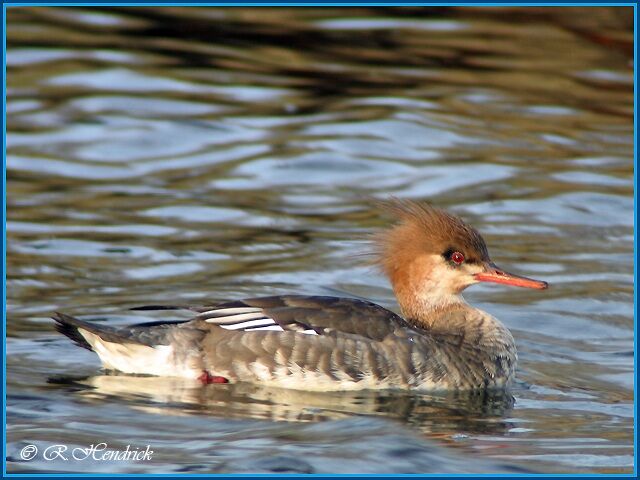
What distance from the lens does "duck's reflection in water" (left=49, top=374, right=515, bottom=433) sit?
6.92 metres

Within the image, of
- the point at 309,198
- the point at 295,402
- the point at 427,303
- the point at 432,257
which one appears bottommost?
the point at 295,402

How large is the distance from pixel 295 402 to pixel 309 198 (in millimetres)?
4664

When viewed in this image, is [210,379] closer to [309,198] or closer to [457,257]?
[457,257]

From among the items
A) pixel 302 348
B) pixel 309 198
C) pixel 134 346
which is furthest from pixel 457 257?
pixel 309 198

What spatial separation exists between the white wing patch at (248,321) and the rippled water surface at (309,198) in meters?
0.38

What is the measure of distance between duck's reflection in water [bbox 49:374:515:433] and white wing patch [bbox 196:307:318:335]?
13.1 inches

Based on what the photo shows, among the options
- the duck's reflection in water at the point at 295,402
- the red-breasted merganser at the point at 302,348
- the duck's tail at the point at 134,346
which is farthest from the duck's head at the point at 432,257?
the duck's tail at the point at 134,346

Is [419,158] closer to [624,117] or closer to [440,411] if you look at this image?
[624,117]

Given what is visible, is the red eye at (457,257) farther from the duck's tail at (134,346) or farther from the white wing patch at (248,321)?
the duck's tail at (134,346)

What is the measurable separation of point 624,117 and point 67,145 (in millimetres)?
5811

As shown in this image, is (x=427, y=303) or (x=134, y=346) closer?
(x=134, y=346)

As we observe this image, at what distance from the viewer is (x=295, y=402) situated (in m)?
7.21

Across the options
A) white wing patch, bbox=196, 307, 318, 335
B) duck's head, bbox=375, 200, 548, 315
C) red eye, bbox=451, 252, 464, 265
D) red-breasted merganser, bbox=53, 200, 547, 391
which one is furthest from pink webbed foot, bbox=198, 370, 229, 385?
red eye, bbox=451, 252, 464, 265

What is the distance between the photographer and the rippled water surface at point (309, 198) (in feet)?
21.9
